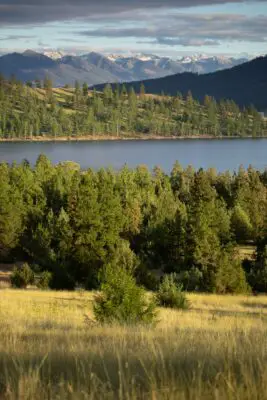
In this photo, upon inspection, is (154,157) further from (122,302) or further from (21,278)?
(122,302)

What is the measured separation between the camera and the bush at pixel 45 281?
39.4 metres

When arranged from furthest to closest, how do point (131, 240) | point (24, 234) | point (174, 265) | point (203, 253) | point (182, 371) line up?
1. point (131, 240)
2. point (24, 234)
3. point (174, 265)
4. point (203, 253)
5. point (182, 371)

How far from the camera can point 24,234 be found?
5478 centimetres

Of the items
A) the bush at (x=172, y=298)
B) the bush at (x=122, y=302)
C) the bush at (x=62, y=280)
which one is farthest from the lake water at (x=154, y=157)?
the bush at (x=122, y=302)

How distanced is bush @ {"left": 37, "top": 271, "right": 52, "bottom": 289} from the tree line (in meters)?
0.63

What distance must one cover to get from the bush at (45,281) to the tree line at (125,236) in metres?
0.63

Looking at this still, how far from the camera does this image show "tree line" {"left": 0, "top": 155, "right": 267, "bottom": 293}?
42000 millimetres

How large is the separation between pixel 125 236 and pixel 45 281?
61.2 feet

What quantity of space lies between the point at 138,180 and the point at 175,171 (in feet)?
54.3

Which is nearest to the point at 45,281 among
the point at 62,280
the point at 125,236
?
the point at 62,280

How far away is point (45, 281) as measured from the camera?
4000cm

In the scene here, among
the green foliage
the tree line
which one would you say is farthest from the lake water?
the green foliage

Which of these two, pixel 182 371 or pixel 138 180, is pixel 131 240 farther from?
pixel 182 371

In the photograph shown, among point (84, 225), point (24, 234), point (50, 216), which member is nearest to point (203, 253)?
point (84, 225)
